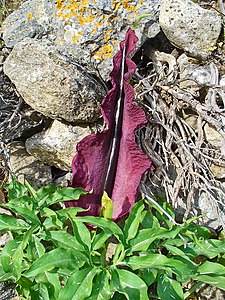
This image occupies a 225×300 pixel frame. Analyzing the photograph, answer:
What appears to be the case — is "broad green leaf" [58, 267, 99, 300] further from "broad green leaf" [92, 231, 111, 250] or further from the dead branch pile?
the dead branch pile

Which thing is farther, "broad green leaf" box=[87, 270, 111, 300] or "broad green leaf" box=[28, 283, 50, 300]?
"broad green leaf" box=[28, 283, 50, 300]

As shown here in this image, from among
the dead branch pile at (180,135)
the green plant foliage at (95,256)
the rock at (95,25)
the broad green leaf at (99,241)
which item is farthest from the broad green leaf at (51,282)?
the rock at (95,25)

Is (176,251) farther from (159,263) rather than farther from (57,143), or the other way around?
(57,143)

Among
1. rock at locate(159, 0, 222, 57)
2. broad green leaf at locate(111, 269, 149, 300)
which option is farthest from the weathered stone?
broad green leaf at locate(111, 269, 149, 300)

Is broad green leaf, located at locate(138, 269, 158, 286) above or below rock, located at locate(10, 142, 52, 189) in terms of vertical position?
below

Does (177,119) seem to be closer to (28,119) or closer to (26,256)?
(28,119)

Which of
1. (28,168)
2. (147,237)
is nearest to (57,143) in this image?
(28,168)

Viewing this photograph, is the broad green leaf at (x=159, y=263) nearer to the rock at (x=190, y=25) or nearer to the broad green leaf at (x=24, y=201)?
the broad green leaf at (x=24, y=201)

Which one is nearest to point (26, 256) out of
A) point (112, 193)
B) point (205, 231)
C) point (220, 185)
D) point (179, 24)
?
point (112, 193)
